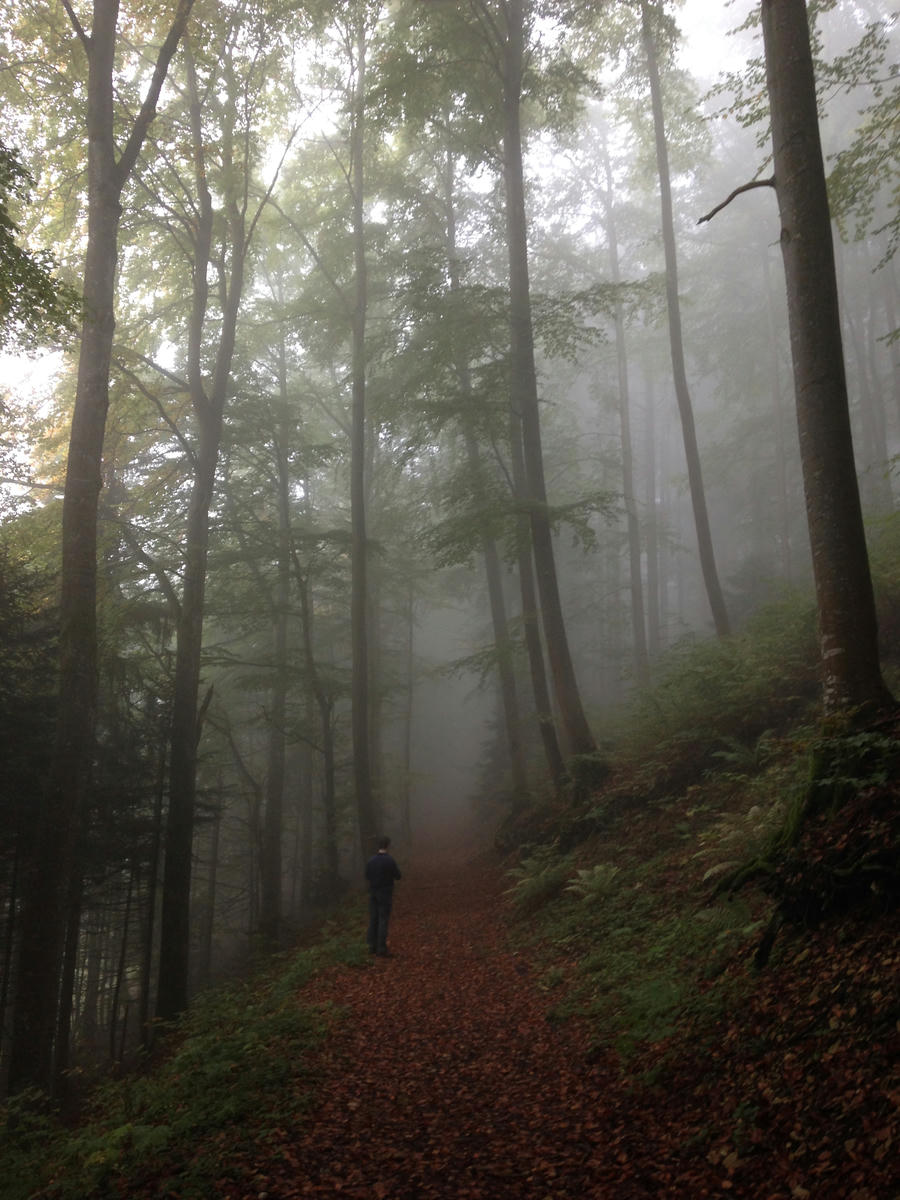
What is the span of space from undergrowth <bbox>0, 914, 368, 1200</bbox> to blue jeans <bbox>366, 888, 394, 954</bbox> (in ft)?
7.60

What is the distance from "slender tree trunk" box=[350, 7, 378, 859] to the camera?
16.2m

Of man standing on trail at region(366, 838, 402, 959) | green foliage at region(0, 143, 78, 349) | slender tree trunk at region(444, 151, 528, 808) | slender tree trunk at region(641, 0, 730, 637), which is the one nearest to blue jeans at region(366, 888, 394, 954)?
man standing on trail at region(366, 838, 402, 959)

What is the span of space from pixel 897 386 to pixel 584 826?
20.1 meters

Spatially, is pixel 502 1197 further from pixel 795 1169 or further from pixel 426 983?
pixel 426 983

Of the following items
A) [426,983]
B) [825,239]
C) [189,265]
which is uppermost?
[189,265]

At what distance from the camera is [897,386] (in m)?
24.0

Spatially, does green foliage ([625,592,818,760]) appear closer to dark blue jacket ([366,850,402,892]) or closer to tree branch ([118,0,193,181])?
dark blue jacket ([366,850,402,892])

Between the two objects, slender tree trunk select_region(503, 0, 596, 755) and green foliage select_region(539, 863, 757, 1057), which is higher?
slender tree trunk select_region(503, 0, 596, 755)

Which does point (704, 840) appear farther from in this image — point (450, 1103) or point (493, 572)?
point (493, 572)

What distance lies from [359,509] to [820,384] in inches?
472

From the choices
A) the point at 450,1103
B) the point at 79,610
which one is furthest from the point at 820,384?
the point at 79,610

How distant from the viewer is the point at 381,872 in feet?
34.5

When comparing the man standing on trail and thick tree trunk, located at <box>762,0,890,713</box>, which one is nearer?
thick tree trunk, located at <box>762,0,890,713</box>

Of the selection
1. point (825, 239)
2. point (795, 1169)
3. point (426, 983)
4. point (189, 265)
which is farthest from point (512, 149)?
point (795, 1169)
